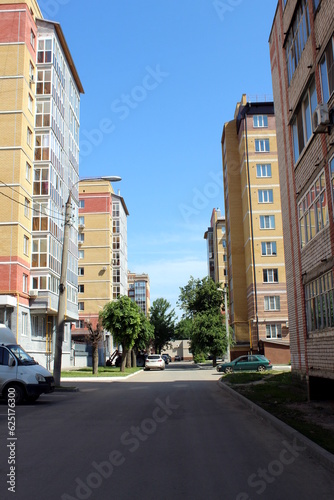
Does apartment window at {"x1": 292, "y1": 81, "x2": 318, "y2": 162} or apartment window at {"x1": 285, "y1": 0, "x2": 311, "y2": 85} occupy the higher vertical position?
apartment window at {"x1": 285, "y1": 0, "x2": 311, "y2": 85}

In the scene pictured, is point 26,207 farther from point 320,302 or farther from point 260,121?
point 260,121

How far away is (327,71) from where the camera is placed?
474 inches

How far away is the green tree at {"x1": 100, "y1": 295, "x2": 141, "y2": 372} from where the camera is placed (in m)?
35.9

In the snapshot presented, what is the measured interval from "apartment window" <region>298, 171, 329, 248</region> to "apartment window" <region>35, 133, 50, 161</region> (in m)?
25.6

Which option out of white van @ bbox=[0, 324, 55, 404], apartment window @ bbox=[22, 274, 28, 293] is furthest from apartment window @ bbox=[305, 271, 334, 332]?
apartment window @ bbox=[22, 274, 28, 293]

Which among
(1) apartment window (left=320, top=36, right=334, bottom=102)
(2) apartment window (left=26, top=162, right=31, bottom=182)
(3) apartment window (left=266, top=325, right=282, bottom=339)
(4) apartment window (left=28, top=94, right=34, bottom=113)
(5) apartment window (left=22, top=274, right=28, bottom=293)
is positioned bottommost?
(3) apartment window (left=266, top=325, right=282, bottom=339)

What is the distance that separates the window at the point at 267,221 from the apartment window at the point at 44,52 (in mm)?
23739

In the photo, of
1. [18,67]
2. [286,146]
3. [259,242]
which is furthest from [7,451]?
[259,242]

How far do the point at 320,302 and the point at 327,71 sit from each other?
5.90 m

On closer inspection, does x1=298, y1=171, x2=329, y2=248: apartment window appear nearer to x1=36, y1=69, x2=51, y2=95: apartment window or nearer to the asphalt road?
the asphalt road

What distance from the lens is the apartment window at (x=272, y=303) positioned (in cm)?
4600

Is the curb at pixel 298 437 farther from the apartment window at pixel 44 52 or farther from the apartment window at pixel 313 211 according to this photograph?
the apartment window at pixel 44 52

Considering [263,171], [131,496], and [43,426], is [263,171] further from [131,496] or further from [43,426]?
[131,496]

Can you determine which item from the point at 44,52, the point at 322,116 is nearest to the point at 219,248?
the point at 44,52
